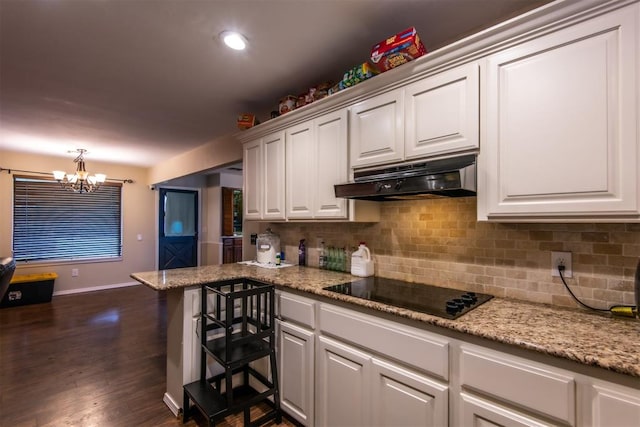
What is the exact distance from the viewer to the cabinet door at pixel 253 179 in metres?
2.80

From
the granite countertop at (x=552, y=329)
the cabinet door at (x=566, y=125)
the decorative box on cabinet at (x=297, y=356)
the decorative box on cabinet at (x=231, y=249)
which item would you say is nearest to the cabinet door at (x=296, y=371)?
the decorative box on cabinet at (x=297, y=356)

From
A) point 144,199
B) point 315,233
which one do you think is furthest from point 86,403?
point 144,199

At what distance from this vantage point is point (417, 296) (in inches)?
65.5

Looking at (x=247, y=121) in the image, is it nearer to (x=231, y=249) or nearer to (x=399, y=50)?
(x=399, y=50)

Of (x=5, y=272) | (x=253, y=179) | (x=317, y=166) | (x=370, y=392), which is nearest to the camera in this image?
(x=370, y=392)

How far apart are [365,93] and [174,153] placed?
3.93m

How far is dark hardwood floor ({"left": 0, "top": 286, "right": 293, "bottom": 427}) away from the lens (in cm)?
207

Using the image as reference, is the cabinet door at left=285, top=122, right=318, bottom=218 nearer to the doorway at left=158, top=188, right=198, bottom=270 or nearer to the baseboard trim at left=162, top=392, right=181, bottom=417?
the baseboard trim at left=162, top=392, right=181, bottom=417

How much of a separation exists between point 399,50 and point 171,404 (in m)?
2.65

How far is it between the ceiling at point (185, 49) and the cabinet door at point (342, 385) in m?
1.76

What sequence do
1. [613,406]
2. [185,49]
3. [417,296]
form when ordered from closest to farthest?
[613,406] < [417,296] < [185,49]

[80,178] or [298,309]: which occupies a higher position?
[80,178]

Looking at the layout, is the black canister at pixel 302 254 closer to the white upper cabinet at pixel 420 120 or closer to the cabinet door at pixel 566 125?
the white upper cabinet at pixel 420 120

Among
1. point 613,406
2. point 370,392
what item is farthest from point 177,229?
point 613,406
